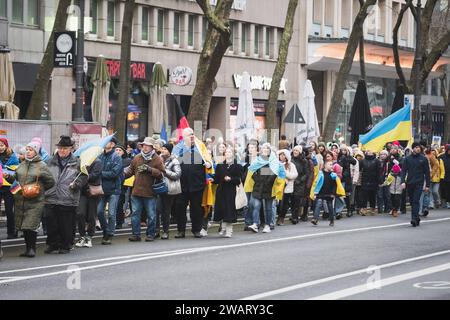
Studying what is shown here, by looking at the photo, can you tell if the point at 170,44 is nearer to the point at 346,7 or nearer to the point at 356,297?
the point at 346,7

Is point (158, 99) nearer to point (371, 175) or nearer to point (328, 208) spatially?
point (371, 175)

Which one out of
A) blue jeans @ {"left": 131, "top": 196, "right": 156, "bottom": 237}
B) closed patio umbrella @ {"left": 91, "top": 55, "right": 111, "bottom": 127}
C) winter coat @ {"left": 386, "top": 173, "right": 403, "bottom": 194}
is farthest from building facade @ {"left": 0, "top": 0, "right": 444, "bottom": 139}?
blue jeans @ {"left": 131, "top": 196, "right": 156, "bottom": 237}

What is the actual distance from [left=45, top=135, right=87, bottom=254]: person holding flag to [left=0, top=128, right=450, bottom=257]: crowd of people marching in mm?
15

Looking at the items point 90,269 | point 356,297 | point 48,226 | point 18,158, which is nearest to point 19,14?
point 18,158

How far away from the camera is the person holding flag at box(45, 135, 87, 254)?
58.9 feet

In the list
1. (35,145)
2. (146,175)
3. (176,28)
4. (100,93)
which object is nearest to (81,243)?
(146,175)

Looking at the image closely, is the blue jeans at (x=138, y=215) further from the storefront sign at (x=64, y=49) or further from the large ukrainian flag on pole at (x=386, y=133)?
the large ukrainian flag on pole at (x=386, y=133)

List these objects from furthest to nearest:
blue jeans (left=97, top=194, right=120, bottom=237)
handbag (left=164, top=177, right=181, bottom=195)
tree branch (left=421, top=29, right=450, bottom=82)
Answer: tree branch (left=421, top=29, right=450, bottom=82) → handbag (left=164, top=177, right=181, bottom=195) → blue jeans (left=97, top=194, right=120, bottom=237)

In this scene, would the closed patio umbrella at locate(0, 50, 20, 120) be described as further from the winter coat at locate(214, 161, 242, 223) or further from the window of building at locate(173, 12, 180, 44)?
the window of building at locate(173, 12, 180, 44)

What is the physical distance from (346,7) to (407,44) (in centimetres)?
826

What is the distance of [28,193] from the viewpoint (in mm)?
17375

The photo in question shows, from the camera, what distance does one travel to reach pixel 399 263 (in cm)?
1686

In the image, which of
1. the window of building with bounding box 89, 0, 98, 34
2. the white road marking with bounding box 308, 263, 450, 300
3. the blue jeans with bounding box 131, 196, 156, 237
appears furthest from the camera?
the window of building with bounding box 89, 0, 98, 34

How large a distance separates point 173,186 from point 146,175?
74cm
